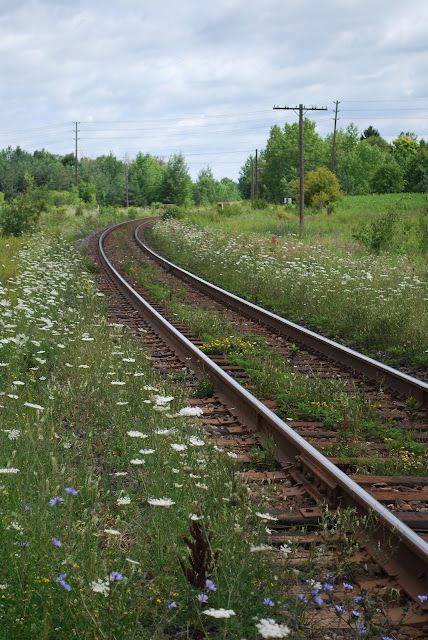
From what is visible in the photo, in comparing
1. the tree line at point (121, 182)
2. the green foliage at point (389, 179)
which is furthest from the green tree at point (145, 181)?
the green foliage at point (389, 179)

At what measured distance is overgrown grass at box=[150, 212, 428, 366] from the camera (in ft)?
35.3

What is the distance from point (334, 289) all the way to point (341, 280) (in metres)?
0.68

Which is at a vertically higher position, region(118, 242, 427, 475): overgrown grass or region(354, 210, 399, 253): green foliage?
region(354, 210, 399, 253): green foliage

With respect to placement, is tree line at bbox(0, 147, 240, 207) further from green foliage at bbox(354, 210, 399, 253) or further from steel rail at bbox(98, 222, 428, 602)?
steel rail at bbox(98, 222, 428, 602)

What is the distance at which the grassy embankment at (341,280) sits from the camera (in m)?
10.8

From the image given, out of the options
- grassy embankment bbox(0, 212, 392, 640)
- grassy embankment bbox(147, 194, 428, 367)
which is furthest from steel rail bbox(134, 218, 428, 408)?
grassy embankment bbox(0, 212, 392, 640)

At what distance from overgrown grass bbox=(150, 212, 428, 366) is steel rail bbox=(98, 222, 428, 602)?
3122 mm

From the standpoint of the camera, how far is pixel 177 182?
110188 millimetres

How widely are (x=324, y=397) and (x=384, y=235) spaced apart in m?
16.1

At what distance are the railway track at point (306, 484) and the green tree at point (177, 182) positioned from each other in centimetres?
10180

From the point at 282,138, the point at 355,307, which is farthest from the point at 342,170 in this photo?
the point at 355,307

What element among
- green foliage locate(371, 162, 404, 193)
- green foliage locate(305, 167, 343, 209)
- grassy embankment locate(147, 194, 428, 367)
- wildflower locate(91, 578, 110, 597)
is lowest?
wildflower locate(91, 578, 110, 597)

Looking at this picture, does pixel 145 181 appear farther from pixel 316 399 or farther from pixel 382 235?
pixel 316 399

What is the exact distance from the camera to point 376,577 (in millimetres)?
3750
